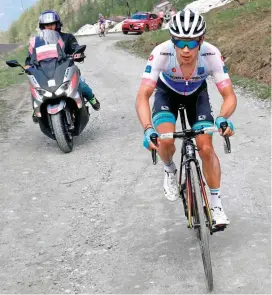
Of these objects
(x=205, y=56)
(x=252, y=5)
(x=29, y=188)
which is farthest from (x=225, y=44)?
(x=205, y=56)

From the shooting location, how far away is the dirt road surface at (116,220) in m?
4.88

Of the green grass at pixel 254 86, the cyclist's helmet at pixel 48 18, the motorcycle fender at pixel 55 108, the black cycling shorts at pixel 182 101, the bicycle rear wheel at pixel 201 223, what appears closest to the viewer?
the bicycle rear wheel at pixel 201 223

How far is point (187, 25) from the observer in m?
4.91

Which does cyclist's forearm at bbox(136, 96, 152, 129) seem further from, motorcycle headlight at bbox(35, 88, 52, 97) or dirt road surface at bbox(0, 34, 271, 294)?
motorcycle headlight at bbox(35, 88, 52, 97)

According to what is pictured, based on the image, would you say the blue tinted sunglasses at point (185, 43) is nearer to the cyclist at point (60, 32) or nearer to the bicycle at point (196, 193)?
the bicycle at point (196, 193)

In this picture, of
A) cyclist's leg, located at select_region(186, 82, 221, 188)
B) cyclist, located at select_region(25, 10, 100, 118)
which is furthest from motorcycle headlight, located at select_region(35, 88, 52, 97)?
cyclist's leg, located at select_region(186, 82, 221, 188)

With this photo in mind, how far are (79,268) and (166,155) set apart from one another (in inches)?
49.6

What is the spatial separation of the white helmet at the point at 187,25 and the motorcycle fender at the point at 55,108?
13.7 feet

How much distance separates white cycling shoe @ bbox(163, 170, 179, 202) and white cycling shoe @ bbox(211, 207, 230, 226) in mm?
424

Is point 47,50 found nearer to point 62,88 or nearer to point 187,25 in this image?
point 62,88

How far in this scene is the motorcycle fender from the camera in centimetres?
885

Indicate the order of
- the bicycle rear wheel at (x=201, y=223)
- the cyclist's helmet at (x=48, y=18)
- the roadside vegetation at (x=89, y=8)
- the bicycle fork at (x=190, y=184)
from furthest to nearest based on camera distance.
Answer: the roadside vegetation at (x=89, y=8)
the cyclist's helmet at (x=48, y=18)
the bicycle fork at (x=190, y=184)
the bicycle rear wheel at (x=201, y=223)

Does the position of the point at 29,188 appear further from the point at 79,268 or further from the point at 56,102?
the point at 79,268

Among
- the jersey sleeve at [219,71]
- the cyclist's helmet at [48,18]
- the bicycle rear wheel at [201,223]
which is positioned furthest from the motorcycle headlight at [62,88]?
the bicycle rear wheel at [201,223]
